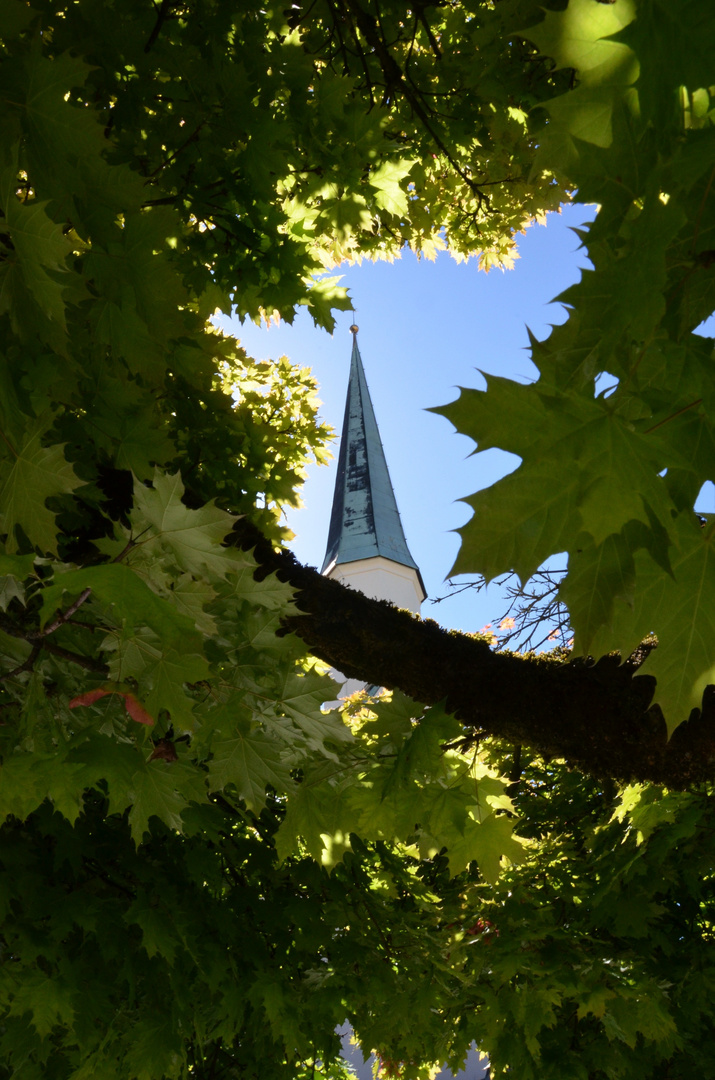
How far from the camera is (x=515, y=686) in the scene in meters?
3.00

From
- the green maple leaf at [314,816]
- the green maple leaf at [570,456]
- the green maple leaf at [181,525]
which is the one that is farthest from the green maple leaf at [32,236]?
the green maple leaf at [314,816]

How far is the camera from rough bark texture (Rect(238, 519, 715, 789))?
284cm

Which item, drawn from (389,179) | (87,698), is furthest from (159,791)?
(389,179)

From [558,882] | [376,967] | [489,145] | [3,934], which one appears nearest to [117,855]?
[3,934]

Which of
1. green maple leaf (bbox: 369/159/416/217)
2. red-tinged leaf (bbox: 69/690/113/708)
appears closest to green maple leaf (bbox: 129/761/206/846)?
red-tinged leaf (bbox: 69/690/113/708)

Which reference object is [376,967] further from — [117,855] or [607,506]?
[607,506]

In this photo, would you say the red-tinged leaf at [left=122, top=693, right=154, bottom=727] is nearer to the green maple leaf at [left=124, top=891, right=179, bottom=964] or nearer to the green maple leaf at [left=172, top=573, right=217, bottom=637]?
the green maple leaf at [left=172, top=573, right=217, bottom=637]

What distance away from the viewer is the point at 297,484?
4.51m

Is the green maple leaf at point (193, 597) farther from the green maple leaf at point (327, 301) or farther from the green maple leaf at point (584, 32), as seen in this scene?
the green maple leaf at point (327, 301)

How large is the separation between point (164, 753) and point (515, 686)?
133 centimetres

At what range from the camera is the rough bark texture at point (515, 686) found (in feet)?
9.32

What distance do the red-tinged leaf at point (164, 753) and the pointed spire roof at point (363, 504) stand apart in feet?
81.4

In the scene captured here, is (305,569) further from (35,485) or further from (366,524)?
(366,524)

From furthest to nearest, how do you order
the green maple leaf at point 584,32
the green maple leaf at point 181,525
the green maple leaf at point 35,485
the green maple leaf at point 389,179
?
the green maple leaf at point 389,179 → the green maple leaf at point 181,525 → the green maple leaf at point 35,485 → the green maple leaf at point 584,32
